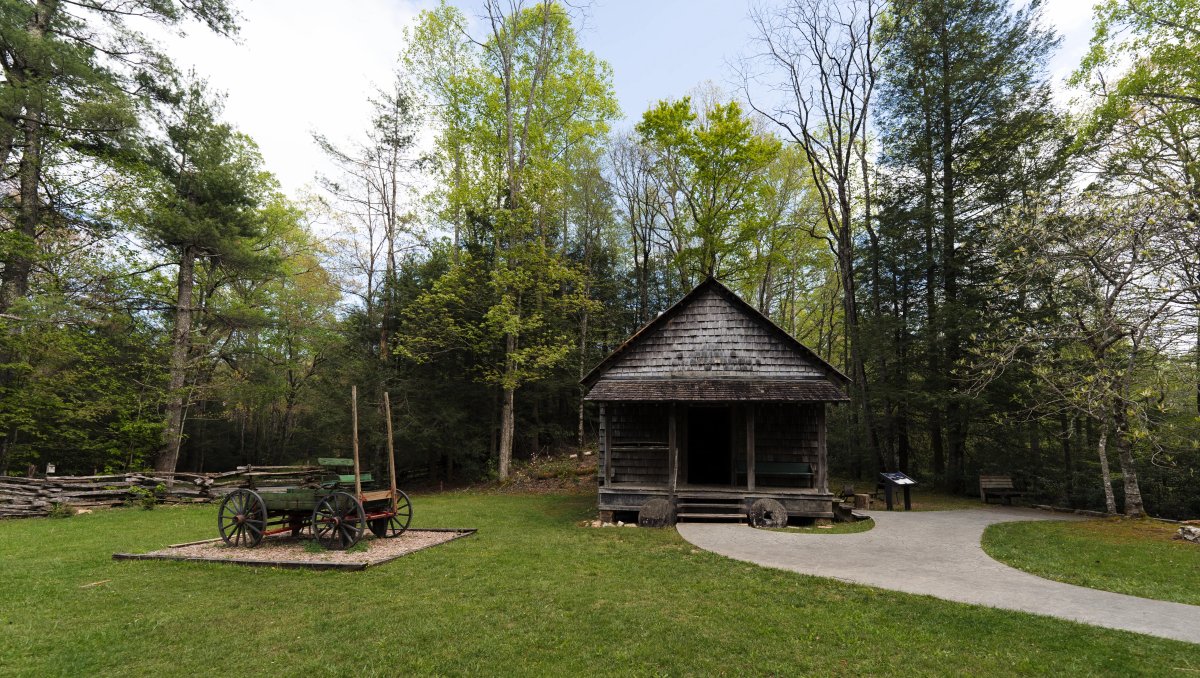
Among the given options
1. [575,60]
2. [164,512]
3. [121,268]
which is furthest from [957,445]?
[121,268]

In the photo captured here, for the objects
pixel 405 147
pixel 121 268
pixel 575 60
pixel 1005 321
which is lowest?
pixel 1005 321

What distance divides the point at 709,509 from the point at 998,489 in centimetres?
931

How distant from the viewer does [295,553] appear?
846cm

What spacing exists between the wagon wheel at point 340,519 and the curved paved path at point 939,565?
6.12m

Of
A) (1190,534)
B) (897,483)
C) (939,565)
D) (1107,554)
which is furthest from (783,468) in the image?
(1190,534)

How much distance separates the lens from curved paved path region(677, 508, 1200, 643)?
17.7ft

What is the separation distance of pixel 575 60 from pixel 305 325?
56.9 ft

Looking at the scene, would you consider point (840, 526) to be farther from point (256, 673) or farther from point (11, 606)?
point (11, 606)

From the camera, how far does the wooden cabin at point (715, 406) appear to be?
39.3ft

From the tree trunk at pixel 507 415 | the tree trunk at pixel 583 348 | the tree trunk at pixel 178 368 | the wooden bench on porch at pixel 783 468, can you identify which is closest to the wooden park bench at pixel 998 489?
the wooden bench on porch at pixel 783 468

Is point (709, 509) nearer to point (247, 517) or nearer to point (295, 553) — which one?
point (295, 553)

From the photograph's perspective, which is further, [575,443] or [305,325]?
[575,443]

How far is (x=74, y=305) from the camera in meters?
14.5

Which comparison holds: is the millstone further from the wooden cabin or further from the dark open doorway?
the dark open doorway
